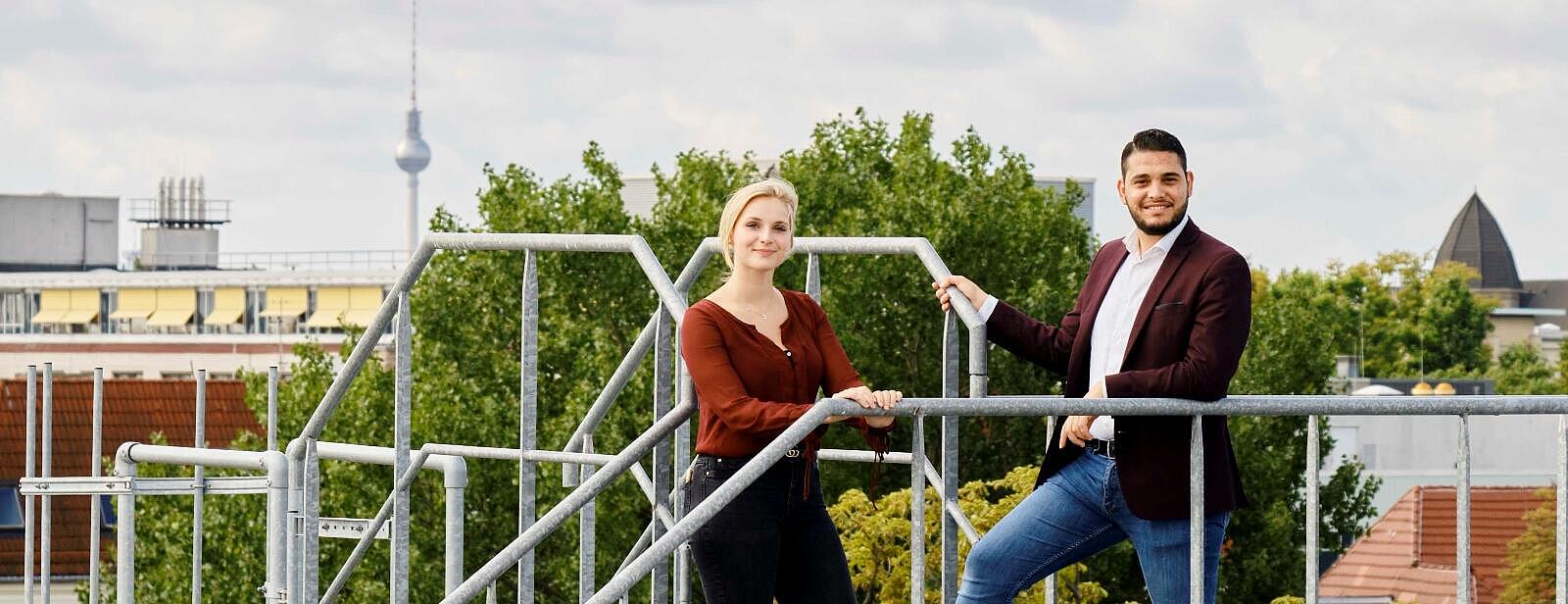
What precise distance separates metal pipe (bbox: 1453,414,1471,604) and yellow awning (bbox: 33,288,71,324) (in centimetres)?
11595

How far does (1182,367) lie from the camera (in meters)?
4.62

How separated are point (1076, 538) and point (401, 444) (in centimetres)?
193

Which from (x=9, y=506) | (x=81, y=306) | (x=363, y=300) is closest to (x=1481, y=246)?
(x=363, y=300)

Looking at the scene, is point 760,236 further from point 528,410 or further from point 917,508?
point 528,410

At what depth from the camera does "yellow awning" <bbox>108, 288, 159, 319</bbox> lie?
374 ft

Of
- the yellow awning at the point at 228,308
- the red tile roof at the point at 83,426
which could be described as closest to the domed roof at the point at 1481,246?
the yellow awning at the point at 228,308

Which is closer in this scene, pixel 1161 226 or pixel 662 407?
pixel 1161 226

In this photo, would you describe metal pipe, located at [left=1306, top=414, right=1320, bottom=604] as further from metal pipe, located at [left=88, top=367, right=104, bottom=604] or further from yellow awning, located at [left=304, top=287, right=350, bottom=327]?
yellow awning, located at [left=304, top=287, right=350, bottom=327]

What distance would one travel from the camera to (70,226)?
120m

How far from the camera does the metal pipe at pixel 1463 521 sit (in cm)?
464

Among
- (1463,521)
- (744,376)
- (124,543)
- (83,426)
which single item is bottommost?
(83,426)

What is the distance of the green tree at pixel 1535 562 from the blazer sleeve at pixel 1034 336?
91.5 ft

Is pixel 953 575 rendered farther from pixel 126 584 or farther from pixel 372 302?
pixel 372 302

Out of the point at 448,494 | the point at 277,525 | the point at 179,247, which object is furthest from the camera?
the point at 179,247
